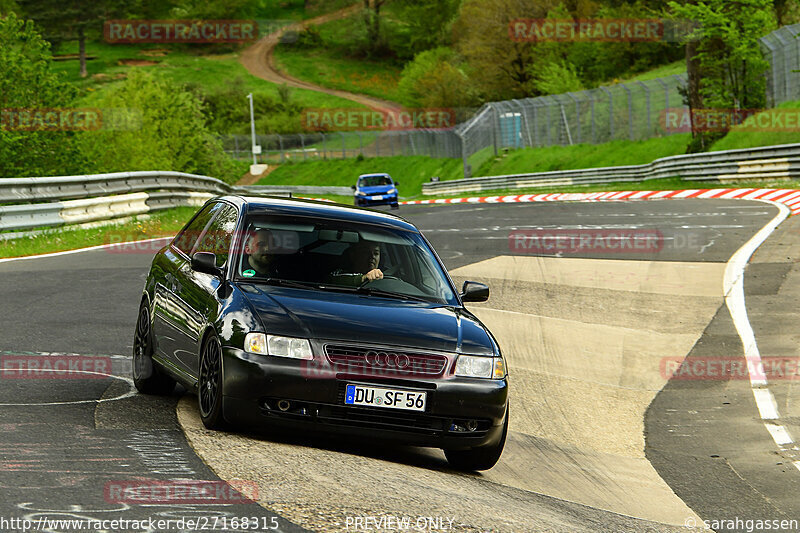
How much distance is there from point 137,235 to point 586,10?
83794 mm

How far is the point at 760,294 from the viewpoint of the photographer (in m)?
14.8

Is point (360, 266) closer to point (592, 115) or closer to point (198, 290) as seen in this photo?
point (198, 290)

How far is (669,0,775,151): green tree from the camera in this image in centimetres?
4459

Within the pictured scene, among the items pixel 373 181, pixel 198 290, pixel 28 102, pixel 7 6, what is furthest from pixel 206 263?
pixel 7 6

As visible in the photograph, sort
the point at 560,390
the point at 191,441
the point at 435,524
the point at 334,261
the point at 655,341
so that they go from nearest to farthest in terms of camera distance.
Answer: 1. the point at 435,524
2. the point at 191,441
3. the point at 334,261
4. the point at 560,390
5. the point at 655,341

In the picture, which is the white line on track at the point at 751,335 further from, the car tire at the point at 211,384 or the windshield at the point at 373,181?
the windshield at the point at 373,181

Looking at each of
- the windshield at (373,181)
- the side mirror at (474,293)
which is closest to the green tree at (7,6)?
the windshield at (373,181)

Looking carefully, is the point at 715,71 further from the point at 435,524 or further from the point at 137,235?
the point at 435,524

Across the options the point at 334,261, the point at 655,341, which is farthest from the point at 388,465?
the point at 655,341

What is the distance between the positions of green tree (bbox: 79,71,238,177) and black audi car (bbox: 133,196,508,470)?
3135cm

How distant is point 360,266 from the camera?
26.0 ft

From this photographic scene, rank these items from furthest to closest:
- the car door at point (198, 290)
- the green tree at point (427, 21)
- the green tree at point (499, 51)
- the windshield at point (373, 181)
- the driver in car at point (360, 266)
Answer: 1. the green tree at point (427, 21)
2. the green tree at point (499, 51)
3. the windshield at point (373, 181)
4. the driver in car at point (360, 266)
5. the car door at point (198, 290)

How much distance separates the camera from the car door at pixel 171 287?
8055 millimetres

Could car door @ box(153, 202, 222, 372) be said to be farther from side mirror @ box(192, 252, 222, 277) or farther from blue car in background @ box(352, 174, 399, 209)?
blue car in background @ box(352, 174, 399, 209)
